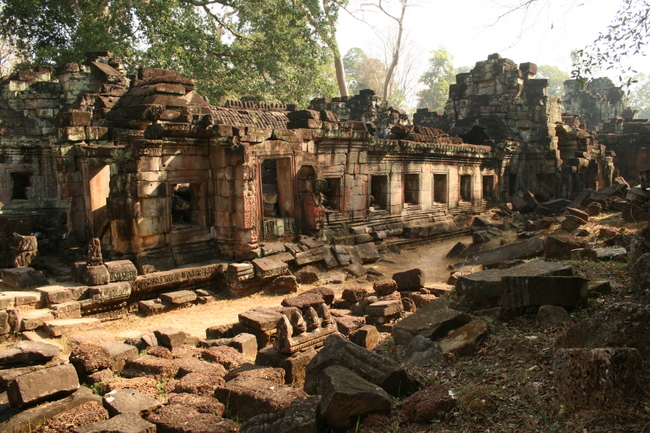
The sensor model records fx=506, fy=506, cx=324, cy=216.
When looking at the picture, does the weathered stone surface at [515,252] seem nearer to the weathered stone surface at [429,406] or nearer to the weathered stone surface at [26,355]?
the weathered stone surface at [429,406]

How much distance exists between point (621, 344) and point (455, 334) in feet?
6.08

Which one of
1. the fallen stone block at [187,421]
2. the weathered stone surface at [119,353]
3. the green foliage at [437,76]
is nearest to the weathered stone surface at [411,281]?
the weathered stone surface at [119,353]

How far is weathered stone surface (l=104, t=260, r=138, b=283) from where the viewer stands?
344 inches

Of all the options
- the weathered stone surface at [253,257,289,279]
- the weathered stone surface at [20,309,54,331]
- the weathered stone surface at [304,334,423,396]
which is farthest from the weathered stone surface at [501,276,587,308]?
the weathered stone surface at [20,309,54,331]

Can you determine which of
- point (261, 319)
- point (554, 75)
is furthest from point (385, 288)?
point (554, 75)

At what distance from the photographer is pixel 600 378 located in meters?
3.33

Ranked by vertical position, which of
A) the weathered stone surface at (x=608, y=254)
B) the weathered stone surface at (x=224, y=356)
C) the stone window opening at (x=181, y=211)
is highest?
the stone window opening at (x=181, y=211)

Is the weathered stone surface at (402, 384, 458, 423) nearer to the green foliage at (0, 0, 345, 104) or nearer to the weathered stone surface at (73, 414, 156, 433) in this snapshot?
the weathered stone surface at (73, 414, 156, 433)

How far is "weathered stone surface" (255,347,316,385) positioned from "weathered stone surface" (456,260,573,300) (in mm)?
2145

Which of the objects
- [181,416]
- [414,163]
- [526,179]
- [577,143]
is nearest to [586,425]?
[181,416]

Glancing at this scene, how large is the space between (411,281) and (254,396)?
5.26 metres

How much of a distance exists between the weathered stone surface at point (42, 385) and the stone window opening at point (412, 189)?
1232 centimetres

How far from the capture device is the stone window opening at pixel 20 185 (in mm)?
16859

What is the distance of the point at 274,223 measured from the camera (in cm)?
1170
